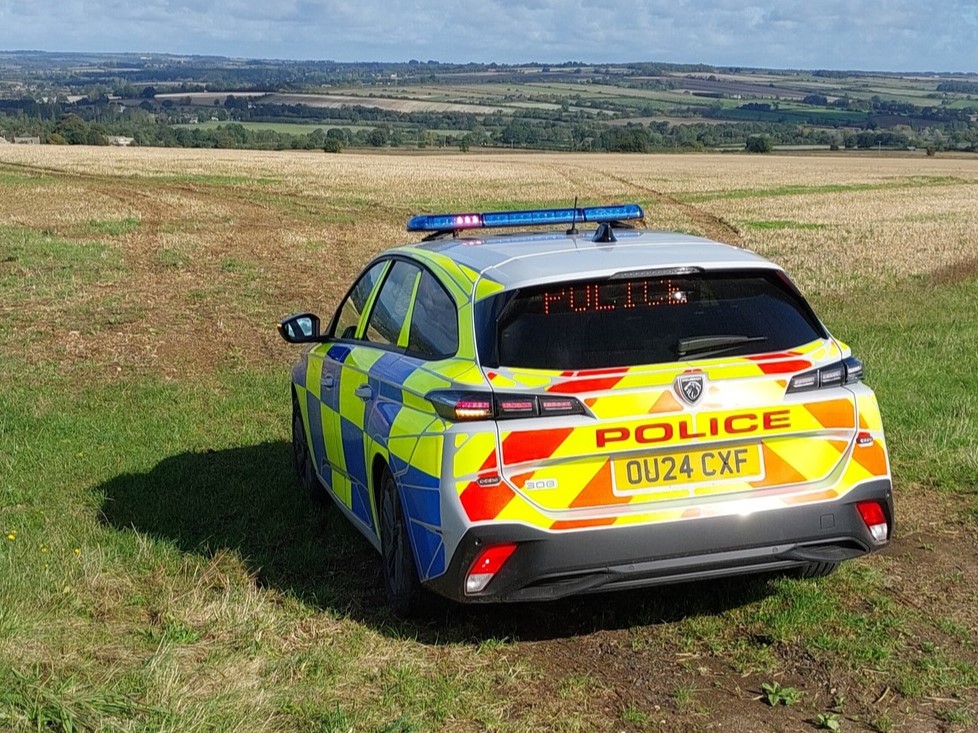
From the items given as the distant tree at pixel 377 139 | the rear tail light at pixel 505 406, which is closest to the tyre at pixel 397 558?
the rear tail light at pixel 505 406

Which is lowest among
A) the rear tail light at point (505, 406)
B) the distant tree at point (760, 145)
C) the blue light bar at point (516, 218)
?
the distant tree at point (760, 145)

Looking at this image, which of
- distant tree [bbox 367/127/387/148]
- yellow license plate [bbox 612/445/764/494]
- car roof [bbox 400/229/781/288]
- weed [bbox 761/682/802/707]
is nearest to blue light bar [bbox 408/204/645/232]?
car roof [bbox 400/229/781/288]

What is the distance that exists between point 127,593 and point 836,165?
62.4m

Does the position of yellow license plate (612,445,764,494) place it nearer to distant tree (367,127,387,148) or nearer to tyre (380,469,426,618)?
tyre (380,469,426,618)

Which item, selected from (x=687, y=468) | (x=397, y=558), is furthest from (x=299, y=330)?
(x=687, y=468)

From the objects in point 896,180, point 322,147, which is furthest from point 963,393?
point 322,147

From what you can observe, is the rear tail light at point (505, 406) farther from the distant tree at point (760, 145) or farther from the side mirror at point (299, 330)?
the distant tree at point (760, 145)

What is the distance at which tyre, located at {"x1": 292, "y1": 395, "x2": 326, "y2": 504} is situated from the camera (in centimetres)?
716

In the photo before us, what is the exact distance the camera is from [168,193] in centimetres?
3416

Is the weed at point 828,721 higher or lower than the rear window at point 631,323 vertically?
lower

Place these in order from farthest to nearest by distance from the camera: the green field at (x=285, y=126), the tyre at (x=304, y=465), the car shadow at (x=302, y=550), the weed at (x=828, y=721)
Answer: the green field at (x=285, y=126) < the tyre at (x=304, y=465) < the car shadow at (x=302, y=550) < the weed at (x=828, y=721)

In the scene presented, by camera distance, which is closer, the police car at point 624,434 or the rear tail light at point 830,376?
the police car at point 624,434

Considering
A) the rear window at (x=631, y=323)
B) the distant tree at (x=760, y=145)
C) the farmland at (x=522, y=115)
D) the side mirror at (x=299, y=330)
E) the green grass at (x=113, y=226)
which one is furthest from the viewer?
the farmland at (x=522, y=115)

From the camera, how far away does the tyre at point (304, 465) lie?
23.5 feet
